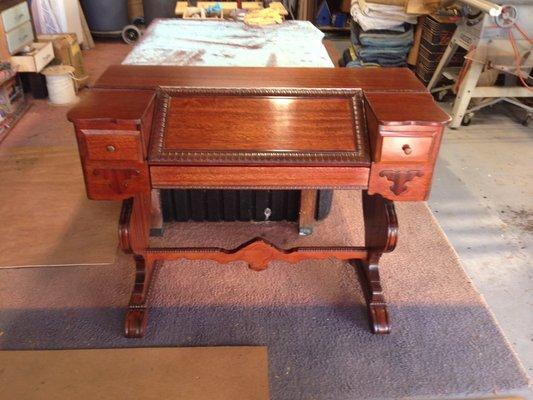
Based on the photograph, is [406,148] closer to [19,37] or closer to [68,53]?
[19,37]

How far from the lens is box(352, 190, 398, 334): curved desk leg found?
1.67m

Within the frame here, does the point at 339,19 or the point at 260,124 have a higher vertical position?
the point at 260,124

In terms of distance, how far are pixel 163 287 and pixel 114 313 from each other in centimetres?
22

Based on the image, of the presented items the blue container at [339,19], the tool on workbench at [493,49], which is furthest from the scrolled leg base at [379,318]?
the blue container at [339,19]

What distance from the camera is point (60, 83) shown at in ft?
12.1

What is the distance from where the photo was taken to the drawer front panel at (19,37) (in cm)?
340

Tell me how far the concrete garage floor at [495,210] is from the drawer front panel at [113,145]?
4.78 ft

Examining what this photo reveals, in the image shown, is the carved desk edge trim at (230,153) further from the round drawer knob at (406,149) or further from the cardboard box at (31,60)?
the cardboard box at (31,60)

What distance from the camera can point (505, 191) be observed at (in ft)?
8.82

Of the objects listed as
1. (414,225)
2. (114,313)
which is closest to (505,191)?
(414,225)

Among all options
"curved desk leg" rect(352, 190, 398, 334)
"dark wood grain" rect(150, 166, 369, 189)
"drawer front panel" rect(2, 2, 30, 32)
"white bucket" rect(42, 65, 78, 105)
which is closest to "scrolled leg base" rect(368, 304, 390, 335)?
"curved desk leg" rect(352, 190, 398, 334)

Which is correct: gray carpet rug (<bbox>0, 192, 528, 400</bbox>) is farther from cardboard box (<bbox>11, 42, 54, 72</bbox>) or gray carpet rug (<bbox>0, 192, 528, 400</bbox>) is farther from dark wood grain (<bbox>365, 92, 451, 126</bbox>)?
cardboard box (<bbox>11, 42, 54, 72</bbox>)

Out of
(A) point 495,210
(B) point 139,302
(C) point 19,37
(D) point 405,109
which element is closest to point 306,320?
(B) point 139,302

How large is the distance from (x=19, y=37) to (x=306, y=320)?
307 cm
